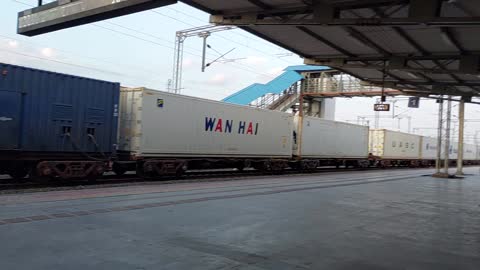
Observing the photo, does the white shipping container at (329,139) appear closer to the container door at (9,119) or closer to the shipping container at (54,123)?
the shipping container at (54,123)

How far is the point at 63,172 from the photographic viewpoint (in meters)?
13.4

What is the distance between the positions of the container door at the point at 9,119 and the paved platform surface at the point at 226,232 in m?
2.16

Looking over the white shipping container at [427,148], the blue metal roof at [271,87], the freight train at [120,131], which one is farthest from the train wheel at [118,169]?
the white shipping container at [427,148]

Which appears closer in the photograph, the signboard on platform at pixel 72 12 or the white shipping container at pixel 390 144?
the signboard on platform at pixel 72 12

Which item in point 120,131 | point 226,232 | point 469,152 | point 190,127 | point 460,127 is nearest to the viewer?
point 226,232

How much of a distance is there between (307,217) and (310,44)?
6431 mm

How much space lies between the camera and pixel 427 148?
4669 centimetres

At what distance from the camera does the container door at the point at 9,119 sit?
1198cm

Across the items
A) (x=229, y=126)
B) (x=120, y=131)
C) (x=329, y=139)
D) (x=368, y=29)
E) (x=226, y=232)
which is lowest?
(x=226, y=232)

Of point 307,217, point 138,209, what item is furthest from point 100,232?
point 307,217

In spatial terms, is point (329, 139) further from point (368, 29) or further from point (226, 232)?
point (226, 232)

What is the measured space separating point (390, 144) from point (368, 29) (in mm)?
28570

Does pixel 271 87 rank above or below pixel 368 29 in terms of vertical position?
above

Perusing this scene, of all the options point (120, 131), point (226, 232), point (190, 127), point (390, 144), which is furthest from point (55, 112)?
point (390, 144)
